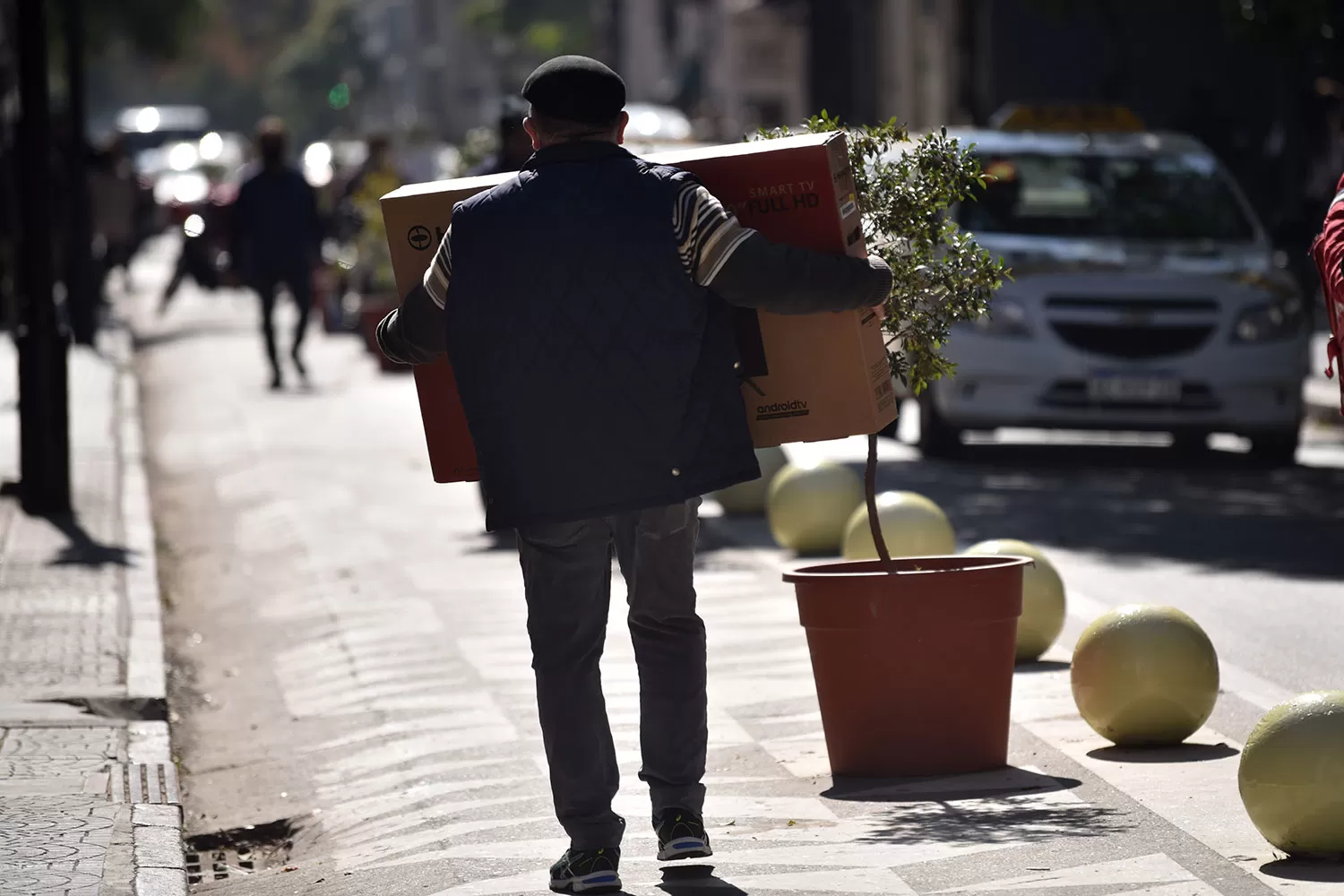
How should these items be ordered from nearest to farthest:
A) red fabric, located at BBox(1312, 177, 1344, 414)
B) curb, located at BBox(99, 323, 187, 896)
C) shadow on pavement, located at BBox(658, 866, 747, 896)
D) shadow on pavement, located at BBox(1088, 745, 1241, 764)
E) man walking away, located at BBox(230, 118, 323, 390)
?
shadow on pavement, located at BBox(658, 866, 747, 896) → red fabric, located at BBox(1312, 177, 1344, 414) → curb, located at BBox(99, 323, 187, 896) → shadow on pavement, located at BBox(1088, 745, 1241, 764) → man walking away, located at BBox(230, 118, 323, 390)

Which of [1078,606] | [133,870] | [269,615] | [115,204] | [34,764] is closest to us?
[133,870]

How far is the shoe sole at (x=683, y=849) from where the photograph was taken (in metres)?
5.67

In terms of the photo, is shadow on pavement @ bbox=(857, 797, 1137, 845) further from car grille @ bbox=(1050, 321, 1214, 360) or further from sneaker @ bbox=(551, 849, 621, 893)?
car grille @ bbox=(1050, 321, 1214, 360)

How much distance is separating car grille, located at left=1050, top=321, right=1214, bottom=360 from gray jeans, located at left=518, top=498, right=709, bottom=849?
8.89 m

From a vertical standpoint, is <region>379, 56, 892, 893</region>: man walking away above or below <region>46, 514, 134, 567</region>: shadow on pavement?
above

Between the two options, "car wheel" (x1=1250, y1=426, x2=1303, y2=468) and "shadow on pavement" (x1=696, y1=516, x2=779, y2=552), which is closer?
"shadow on pavement" (x1=696, y1=516, x2=779, y2=552)

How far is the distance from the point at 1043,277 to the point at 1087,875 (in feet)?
29.6

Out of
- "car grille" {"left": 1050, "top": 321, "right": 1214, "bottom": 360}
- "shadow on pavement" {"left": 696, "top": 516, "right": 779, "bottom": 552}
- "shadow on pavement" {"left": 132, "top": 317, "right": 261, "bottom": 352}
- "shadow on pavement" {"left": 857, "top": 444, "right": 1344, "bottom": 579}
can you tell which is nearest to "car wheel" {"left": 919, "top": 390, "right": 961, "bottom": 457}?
"shadow on pavement" {"left": 857, "top": 444, "right": 1344, "bottom": 579}

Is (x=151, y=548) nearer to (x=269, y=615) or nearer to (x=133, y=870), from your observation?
(x=269, y=615)

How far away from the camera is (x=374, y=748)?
7719 mm

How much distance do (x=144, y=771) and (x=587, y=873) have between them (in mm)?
2079

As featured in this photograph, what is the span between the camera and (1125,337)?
14344 millimetres

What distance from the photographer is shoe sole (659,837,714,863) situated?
5.67 meters

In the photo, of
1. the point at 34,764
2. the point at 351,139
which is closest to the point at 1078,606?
the point at 34,764
